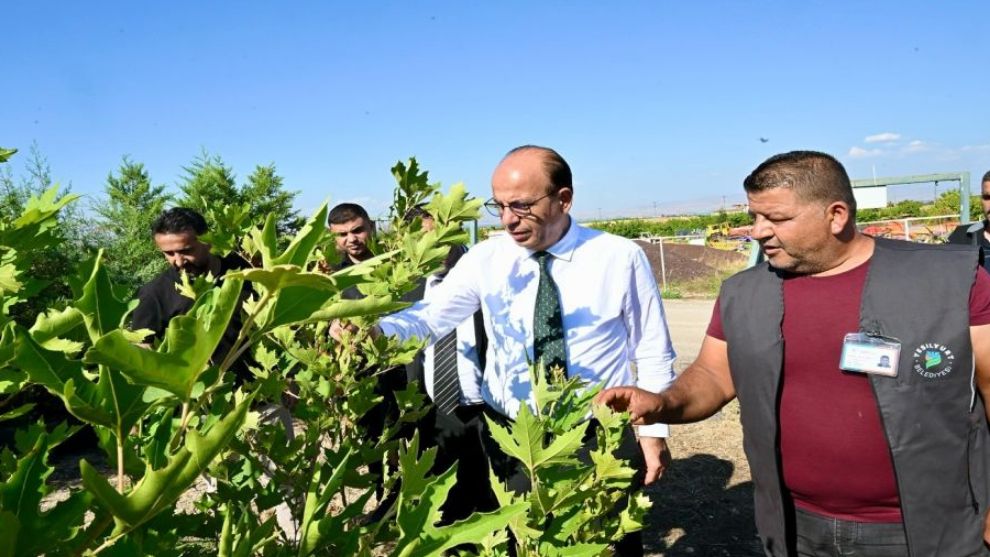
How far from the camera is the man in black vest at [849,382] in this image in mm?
1887

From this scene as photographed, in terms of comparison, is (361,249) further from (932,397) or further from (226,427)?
(226,427)

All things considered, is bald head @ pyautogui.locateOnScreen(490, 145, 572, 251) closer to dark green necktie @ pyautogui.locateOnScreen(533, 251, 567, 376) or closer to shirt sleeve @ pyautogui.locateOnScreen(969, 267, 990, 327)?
dark green necktie @ pyautogui.locateOnScreen(533, 251, 567, 376)

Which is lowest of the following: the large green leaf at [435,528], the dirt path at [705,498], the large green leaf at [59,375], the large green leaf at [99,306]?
the dirt path at [705,498]

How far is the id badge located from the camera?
189 cm

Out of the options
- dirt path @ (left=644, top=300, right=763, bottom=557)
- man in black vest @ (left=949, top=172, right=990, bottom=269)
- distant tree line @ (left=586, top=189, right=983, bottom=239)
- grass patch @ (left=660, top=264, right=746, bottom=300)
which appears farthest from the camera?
distant tree line @ (left=586, top=189, right=983, bottom=239)

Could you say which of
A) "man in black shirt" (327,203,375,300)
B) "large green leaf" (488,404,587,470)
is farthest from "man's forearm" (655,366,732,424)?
"man in black shirt" (327,203,375,300)

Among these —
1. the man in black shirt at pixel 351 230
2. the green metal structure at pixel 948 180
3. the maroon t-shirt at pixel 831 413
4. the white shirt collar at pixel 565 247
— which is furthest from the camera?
the green metal structure at pixel 948 180

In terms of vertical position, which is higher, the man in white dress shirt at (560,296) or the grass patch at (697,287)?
the man in white dress shirt at (560,296)

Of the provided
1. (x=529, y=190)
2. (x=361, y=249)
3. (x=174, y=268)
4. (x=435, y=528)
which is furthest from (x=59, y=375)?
(x=361, y=249)

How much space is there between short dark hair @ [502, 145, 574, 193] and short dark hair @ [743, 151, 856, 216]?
0.67m

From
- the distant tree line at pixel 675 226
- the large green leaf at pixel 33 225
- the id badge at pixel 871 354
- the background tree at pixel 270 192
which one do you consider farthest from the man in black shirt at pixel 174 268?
the distant tree line at pixel 675 226

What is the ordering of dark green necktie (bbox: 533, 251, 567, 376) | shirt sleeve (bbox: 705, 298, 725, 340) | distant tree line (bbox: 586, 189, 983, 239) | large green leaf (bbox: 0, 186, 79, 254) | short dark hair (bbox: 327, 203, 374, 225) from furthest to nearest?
distant tree line (bbox: 586, 189, 983, 239) → short dark hair (bbox: 327, 203, 374, 225) → dark green necktie (bbox: 533, 251, 567, 376) → shirt sleeve (bbox: 705, 298, 725, 340) → large green leaf (bbox: 0, 186, 79, 254)

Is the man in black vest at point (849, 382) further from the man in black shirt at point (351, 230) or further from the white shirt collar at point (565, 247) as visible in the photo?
the man in black shirt at point (351, 230)

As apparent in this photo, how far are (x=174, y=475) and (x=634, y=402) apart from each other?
1502 millimetres
